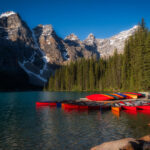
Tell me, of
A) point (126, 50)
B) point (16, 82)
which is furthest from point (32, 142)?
point (16, 82)

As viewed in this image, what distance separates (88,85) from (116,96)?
76870mm

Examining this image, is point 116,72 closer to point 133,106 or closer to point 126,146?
point 133,106

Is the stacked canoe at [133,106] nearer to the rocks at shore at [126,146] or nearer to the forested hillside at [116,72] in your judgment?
the rocks at shore at [126,146]

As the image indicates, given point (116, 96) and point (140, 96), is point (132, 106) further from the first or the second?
point (140, 96)

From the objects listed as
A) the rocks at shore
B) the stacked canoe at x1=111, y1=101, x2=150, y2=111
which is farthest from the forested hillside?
the rocks at shore

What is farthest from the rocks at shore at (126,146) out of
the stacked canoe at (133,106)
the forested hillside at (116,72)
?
the forested hillside at (116,72)

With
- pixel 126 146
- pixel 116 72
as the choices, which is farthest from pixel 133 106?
pixel 116 72

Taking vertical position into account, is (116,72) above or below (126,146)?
above

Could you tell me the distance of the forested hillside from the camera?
213 ft

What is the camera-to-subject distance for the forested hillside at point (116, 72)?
65.1 metres

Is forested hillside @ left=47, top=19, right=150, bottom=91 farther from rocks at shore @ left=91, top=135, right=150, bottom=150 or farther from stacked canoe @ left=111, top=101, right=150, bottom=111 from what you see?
rocks at shore @ left=91, top=135, right=150, bottom=150

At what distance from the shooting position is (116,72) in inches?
3743

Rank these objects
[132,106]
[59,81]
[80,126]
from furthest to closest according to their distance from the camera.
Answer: [59,81] < [132,106] < [80,126]

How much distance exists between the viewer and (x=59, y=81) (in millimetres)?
141875
